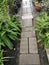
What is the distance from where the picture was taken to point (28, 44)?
247 inches

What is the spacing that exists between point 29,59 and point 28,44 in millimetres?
994

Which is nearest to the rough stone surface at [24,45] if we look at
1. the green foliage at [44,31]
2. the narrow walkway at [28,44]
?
the narrow walkway at [28,44]

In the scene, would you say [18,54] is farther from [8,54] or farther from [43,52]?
[43,52]

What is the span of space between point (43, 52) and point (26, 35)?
1458 millimetres

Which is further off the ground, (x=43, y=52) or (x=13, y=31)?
(x=13, y=31)

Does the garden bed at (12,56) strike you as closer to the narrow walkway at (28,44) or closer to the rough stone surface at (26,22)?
the narrow walkway at (28,44)

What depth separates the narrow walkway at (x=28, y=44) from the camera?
17.4 feet

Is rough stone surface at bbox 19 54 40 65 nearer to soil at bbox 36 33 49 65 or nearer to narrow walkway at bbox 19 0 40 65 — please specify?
narrow walkway at bbox 19 0 40 65

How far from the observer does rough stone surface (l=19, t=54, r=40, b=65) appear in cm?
516

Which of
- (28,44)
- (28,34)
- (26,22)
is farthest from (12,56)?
(26,22)

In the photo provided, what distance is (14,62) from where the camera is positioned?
204 inches

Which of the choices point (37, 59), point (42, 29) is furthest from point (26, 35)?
point (37, 59)

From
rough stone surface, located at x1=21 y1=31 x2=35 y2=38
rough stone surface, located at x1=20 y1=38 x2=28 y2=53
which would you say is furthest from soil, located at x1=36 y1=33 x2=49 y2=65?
rough stone surface, located at x1=21 y1=31 x2=35 y2=38

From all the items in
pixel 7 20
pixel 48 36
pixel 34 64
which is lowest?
pixel 34 64
